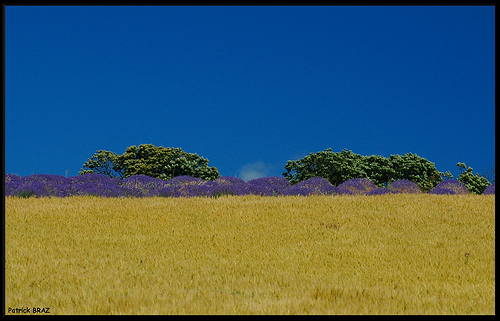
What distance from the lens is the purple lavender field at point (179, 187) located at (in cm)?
1755

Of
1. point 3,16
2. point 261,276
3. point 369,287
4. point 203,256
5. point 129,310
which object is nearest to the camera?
point 129,310

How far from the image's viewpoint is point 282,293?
6.93 meters

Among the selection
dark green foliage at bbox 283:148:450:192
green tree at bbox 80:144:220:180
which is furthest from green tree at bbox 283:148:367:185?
green tree at bbox 80:144:220:180

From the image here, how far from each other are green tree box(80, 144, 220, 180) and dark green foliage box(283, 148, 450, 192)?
6743 millimetres

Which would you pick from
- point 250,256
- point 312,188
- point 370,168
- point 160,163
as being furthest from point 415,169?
point 250,256

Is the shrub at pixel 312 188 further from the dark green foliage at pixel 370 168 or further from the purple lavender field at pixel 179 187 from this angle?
the dark green foliage at pixel 370 168

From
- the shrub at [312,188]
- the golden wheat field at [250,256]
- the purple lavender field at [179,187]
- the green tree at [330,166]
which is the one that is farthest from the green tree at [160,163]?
the golden wheat field at [250,256]

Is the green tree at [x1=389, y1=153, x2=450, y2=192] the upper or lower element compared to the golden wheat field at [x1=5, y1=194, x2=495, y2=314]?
upper

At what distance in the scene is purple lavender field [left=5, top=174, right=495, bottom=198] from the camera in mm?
17547

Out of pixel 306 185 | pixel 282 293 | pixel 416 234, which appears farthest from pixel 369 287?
pixel 306 185

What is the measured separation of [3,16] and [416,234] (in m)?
9.56

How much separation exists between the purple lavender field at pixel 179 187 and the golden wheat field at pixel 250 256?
2.12m

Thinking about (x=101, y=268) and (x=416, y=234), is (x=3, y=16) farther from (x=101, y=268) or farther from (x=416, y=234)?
(x=416, y=234)

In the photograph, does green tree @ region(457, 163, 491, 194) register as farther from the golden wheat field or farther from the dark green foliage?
the golden wheat field
